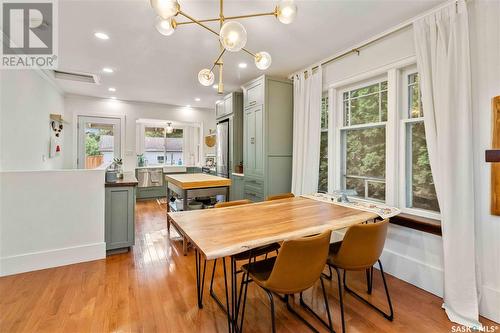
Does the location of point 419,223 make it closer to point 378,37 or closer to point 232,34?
point 378,37

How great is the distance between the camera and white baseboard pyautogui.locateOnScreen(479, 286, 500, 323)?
1818 mm

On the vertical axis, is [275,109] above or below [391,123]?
above

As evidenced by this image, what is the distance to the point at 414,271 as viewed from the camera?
92.0 inches

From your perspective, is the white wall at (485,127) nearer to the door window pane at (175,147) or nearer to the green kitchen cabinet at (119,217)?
the green kitchen cabinet at (119,217)

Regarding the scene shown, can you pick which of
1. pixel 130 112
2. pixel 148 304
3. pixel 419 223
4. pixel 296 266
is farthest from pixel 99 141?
pixel 419 223

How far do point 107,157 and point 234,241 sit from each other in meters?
5.69

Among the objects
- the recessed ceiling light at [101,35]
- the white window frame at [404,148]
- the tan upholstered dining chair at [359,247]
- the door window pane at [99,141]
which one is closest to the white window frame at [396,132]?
the white window frame at [404,148]

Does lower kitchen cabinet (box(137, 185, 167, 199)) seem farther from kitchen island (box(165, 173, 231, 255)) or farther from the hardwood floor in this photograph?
the hardwood floor

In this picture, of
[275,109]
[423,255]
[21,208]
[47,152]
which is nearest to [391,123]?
[423,255]

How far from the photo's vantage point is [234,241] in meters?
1.36

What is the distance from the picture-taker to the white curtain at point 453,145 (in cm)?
188

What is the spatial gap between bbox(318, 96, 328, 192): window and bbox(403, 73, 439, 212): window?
112 centimetres

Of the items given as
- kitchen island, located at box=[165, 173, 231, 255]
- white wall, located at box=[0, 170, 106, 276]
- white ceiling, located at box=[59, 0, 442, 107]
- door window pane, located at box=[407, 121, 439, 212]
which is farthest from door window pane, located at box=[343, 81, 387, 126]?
white wall, located at box=[0, 170, 106, 276]

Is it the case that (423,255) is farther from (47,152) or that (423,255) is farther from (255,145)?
(47,152)
